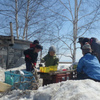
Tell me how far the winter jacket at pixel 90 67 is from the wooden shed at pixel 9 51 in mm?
5991

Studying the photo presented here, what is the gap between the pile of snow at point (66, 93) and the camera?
75.0 inches

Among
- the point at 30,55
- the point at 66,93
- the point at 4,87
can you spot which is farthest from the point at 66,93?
the point at 30,55

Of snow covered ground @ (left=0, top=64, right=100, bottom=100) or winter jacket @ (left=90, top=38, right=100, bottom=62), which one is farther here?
winter jacket @ (left=90, top=38, right=100, bottom=62)

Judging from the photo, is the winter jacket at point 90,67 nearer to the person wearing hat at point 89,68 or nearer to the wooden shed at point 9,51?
the person wearing hat at point 89,68

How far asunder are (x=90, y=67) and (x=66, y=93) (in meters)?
1.25

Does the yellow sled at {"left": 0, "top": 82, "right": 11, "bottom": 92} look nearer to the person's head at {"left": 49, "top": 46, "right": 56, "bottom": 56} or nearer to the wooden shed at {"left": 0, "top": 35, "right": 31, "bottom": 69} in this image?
the person's head at {"left": 49, "top": 46, "right": 56, "bottom": 56}

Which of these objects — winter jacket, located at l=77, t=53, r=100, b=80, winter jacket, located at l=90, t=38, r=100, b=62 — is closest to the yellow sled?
winter jacket, located at l=77, t=53, r=100, b=80

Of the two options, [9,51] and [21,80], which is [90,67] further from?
[9,51]

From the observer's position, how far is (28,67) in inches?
180

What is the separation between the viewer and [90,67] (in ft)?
10.3

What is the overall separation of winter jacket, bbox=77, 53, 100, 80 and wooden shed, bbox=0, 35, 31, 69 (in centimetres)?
599

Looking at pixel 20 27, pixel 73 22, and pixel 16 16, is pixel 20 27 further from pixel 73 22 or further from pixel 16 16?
pixel 73 22

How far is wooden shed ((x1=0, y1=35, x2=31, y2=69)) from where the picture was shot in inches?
328

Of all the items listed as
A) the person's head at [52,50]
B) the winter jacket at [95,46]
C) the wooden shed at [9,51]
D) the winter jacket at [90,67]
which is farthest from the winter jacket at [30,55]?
the wooden shed at [9,51]
